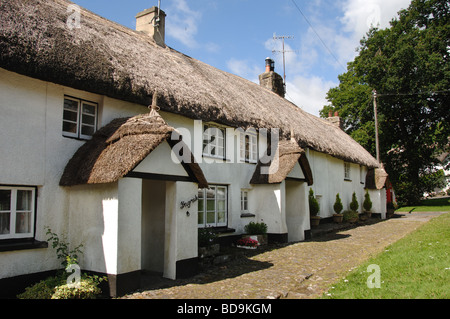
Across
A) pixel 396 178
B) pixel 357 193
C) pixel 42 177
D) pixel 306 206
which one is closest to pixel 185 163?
pixel 42 177

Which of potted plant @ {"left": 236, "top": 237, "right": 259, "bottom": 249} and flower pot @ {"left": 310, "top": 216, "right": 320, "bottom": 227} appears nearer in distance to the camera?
potted plant @ {"left": 236, "top": 237, "right": 259, "bottom": 249}

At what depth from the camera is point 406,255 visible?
829 centimetres

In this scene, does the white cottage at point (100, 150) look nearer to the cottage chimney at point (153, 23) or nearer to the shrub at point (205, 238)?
the shrub at point (205, 238)

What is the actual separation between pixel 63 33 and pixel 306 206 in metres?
9.69

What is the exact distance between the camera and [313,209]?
51.0ft

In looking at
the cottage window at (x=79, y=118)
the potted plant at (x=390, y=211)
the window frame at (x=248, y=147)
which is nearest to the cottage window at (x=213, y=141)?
the window frame at (x=248, y=147)

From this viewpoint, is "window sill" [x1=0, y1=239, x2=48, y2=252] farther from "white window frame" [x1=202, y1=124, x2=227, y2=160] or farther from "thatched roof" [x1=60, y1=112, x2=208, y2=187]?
"white window frame" [x1=202, y1=124, x2=227, y2=160]

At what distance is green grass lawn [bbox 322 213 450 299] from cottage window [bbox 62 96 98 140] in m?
A: 5.72

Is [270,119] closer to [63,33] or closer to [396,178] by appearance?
[63,33]

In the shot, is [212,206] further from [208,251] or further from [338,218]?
[338,218]

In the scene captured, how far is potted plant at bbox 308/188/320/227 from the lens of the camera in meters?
15.6

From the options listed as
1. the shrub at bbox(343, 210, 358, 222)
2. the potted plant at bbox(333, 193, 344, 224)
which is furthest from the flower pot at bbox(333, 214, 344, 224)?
the shrub at bbox(343, 210, 358, 222)

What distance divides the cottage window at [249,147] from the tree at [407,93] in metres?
19.8
